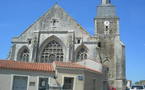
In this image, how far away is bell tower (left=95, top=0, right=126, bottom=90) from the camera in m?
27.9

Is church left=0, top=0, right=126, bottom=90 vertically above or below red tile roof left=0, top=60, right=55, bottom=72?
above

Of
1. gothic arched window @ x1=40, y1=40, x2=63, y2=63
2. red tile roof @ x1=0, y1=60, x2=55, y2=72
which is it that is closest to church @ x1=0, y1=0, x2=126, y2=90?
gothic arched window @ x1=40, y1=40, x2=63, y2=63

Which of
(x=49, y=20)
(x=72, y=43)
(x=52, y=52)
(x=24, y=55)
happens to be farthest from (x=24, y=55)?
(x=72, y=43)

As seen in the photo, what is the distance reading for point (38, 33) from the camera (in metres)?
30.1

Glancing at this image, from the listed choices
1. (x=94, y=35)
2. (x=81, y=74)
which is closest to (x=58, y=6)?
(x=94, y=35)

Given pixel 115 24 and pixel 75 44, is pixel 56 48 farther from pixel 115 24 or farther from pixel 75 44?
pixel 115 24

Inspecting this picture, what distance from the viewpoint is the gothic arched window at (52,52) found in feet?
96.3

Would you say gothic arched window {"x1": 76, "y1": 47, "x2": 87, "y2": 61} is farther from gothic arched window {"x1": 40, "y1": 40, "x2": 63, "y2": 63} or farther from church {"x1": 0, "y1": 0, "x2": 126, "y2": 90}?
gothic arched window {"x1": 40, "y1": 40, "x2": 63, "y2": 63}

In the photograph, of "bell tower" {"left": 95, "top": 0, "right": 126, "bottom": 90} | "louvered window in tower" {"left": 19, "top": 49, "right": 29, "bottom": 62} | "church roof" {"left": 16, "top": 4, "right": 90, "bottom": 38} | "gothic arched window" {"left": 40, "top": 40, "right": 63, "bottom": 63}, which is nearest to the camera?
"bell tower" {"left": 95, "top": 0, "right": 126, "bottom": 90}

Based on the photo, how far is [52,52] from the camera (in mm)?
29578

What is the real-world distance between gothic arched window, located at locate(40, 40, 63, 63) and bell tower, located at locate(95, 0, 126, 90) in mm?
5552

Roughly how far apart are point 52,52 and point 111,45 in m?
8.26

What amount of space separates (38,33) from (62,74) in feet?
48.2

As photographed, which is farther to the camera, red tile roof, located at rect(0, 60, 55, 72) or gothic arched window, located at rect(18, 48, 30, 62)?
gothic arched window, located at rect(18, 48, 30, 62)
